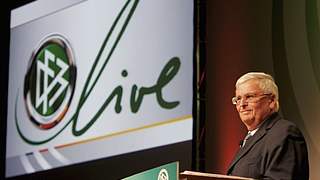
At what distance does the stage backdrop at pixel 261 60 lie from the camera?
→ 380 cm

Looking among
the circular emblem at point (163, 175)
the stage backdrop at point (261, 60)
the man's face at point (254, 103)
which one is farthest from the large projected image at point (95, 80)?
the circular emblem at point (163, 175)

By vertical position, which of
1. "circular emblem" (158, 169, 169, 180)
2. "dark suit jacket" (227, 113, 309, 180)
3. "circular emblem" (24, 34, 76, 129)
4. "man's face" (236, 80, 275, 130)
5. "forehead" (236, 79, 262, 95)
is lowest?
"circular emblem" (158, 169, 169, 180)

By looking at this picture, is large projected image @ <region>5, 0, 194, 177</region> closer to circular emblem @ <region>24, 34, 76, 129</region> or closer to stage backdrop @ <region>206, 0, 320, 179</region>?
circular emblem @ <region>24, 34, 76, 129</region>

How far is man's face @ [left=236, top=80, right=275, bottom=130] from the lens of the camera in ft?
9.30

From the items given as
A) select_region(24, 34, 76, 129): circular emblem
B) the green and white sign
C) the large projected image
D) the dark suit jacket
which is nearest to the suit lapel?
the dark suit jacket

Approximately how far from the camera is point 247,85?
2.85 m

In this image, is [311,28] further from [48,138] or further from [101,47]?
[48,138]

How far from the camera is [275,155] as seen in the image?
2.65 m

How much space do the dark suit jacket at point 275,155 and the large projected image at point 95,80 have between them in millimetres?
1247

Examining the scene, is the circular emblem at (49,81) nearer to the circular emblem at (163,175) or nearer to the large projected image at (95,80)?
the large projected image at (95,80)

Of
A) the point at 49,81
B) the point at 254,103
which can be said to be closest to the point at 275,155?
the point at 254,103

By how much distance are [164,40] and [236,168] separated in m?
1.58

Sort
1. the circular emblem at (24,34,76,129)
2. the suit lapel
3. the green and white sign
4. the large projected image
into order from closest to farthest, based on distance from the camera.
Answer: the green and white sign → the suit lapel → the large projected image → the circular emblem at (24,34,76,129)

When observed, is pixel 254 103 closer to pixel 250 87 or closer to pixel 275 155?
pixel 250 87
